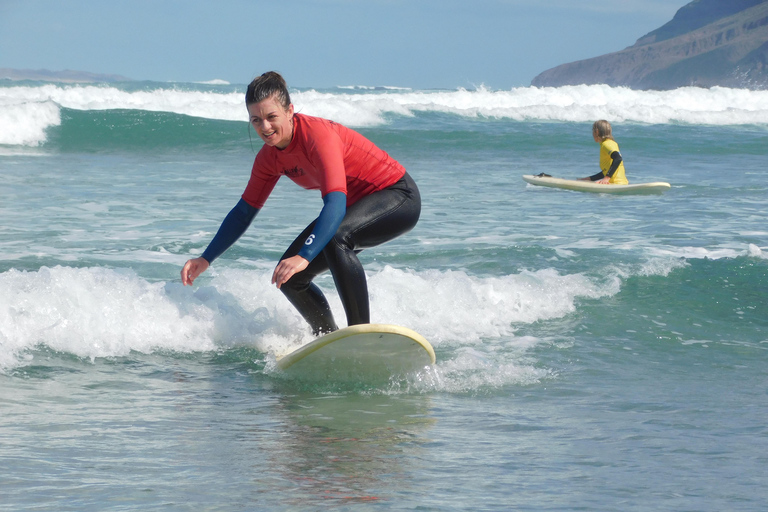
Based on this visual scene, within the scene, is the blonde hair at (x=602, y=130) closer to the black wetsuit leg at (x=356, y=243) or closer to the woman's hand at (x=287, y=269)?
the black wetsuit leg at (x=356, y=243)

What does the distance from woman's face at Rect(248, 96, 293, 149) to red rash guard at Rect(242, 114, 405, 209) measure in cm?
6

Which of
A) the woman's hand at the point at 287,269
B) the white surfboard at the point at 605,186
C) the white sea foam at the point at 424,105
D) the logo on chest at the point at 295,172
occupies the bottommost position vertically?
the white surfboard at the point at 605,186

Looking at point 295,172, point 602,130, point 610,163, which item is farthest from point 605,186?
point 295,172

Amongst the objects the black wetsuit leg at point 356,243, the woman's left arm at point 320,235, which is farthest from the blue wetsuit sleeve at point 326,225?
the black wetsuit leg at point 356,243

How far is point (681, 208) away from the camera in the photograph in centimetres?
1162

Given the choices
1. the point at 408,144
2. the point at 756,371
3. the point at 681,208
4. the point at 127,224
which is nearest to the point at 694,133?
the point at 408,144

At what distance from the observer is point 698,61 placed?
89.6m

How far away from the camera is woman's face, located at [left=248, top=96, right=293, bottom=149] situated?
3910 mm

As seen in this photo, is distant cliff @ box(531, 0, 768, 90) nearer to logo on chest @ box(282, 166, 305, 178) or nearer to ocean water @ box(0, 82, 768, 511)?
ocean water @ box(0, 82, 768, 511)

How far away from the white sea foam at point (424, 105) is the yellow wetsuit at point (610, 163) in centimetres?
1257

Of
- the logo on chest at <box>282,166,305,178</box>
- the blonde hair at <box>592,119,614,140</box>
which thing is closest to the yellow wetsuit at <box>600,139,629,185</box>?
the blonde hair at <box>592,119,614,140</box>

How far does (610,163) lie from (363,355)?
9938mm

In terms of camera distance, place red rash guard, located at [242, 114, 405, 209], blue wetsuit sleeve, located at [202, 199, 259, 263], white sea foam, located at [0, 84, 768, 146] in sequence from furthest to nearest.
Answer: white sea foam, located at [0, 84, 768, 146]
blue wetsuit sleeve, located at [202, 199, 259, 263]
red rash guard, located at [242, 114, 405, 209]

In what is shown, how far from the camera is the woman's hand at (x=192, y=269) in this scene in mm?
4426
